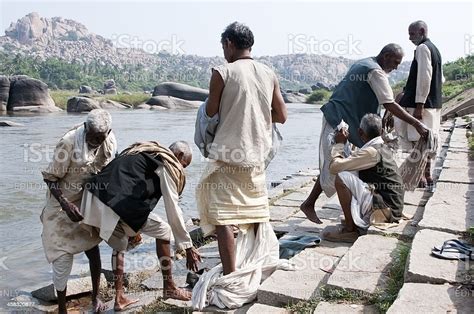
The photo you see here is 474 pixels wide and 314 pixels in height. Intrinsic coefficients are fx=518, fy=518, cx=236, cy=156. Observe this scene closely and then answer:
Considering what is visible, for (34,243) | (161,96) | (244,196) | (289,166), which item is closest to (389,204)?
(244,196)

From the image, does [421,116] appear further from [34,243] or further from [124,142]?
[124,142]

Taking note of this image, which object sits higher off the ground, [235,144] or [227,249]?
[235,144]

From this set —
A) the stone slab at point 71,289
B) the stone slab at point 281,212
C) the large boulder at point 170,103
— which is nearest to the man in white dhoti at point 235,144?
the stone slab at point 71,289

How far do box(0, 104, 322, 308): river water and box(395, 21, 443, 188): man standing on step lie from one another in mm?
3201

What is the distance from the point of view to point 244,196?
10.7 ft

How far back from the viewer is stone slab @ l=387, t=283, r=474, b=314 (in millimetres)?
2486

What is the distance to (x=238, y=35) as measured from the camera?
3197 millimetres

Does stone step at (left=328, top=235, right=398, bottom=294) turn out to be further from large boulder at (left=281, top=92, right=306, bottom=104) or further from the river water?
large boulder at (left=281, top=92, right=306, bottom=104)

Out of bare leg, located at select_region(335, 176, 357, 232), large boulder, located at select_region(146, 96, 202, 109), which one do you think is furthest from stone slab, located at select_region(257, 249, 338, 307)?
large boulder, located at select_region(146, 96, 202, 109)

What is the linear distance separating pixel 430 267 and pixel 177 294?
1630 mm

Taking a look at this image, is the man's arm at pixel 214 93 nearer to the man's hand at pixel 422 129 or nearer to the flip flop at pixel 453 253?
the flip flop at pixel 453 253

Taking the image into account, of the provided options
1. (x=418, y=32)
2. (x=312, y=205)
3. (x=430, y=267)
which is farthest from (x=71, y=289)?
(x=418, y=32)

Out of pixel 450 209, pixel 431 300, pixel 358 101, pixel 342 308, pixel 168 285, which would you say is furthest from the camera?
pixel 358 101

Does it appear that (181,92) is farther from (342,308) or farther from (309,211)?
(342,308)
